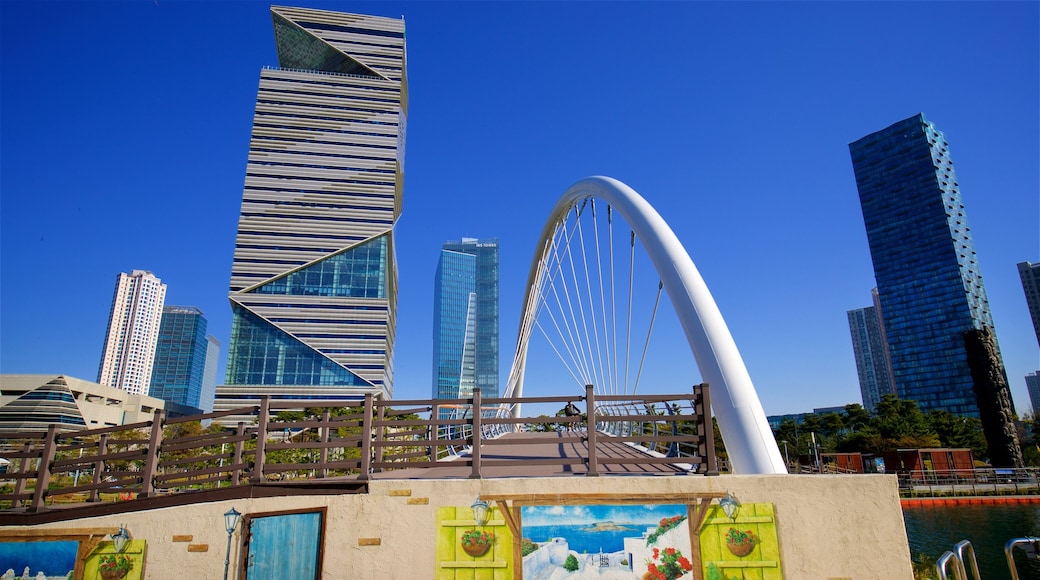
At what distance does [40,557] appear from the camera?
20.5ft

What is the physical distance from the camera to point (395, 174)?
113 metres

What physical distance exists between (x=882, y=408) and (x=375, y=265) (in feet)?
286

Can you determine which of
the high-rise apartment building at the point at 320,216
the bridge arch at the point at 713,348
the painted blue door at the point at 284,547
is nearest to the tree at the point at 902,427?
the bridge arch at the point at 713,348

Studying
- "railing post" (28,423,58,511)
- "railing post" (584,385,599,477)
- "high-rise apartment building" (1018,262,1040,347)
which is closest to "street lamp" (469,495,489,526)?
"railing post" (584,385,599,477)

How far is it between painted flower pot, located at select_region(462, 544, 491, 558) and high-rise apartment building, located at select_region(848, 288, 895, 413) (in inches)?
7334

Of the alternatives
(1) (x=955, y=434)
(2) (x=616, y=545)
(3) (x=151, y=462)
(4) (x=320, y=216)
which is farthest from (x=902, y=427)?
(4) (x=320, y=216)

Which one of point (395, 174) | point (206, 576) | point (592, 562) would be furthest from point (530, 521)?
point (395, 174)

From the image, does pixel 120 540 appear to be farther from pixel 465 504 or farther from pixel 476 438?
pixel 476 438

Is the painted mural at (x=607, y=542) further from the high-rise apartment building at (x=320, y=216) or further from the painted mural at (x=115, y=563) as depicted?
the high-rise apartment building at (x=320, y=216)

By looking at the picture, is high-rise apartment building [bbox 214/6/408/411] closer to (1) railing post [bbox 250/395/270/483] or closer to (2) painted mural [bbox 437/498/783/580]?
(1) railing post [bbox 250/395/270/483]

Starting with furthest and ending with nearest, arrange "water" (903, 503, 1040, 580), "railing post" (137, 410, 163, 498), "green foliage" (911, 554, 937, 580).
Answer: "water" (903, 503, 1040, 580)
"green foliage" (911, 554, 937, 580)
"railing post" (137, 410, 163, 498)

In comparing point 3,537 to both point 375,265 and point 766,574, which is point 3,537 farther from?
point 375,265

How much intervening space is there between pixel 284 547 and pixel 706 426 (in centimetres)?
498

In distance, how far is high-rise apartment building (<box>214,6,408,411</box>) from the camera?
9675 centimetres
